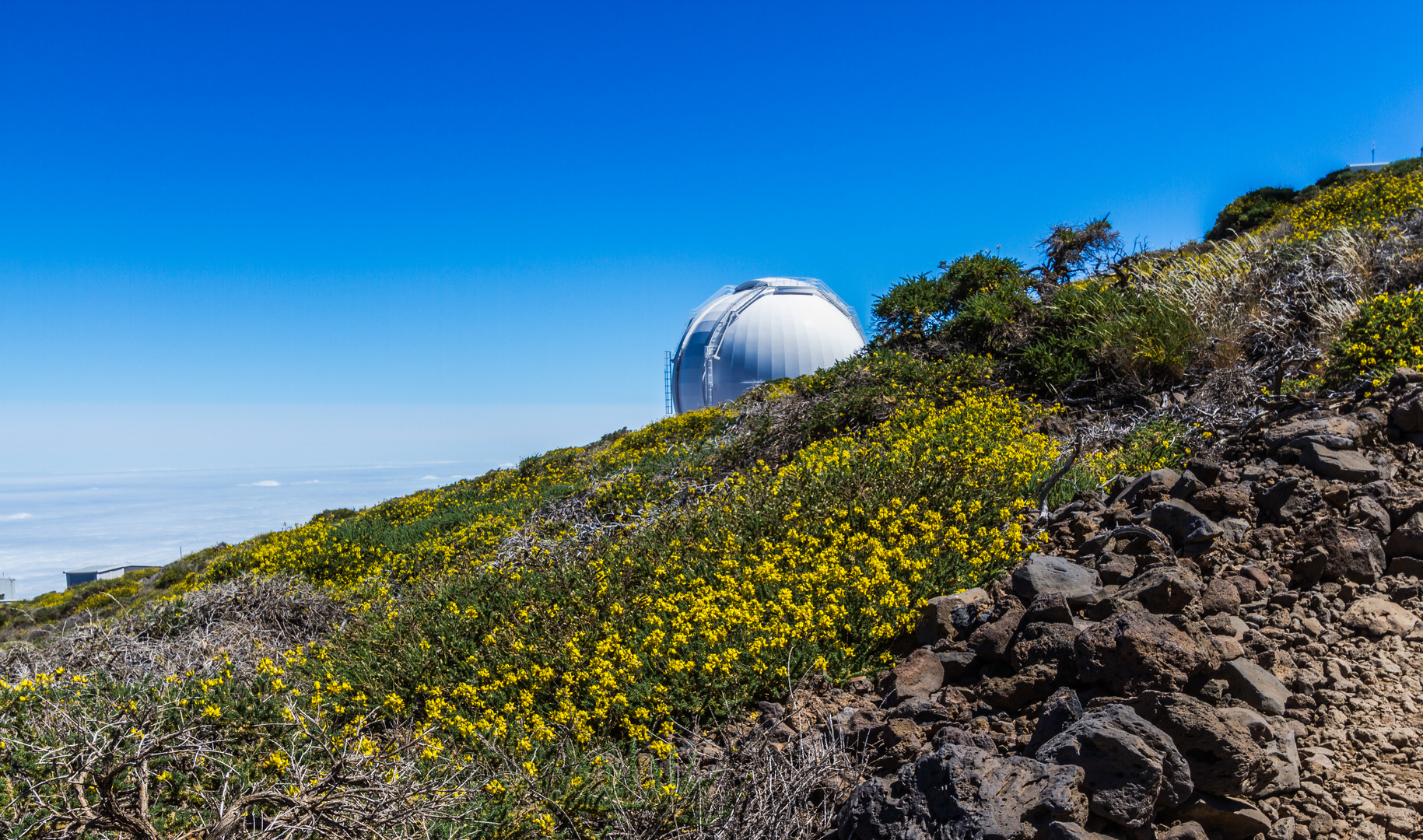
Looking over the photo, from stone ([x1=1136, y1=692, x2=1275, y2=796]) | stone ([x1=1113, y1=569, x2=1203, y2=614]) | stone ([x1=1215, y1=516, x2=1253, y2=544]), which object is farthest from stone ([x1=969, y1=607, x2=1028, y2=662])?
stone ([x1=1215, y1=516, x2=1253, y2=544])

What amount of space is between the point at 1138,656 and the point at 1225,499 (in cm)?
186

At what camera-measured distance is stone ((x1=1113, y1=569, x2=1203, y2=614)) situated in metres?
3.37

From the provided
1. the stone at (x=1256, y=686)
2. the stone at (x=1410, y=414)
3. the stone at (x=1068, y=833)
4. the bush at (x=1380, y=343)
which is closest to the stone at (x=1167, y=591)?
the stone at (x=1256, y=686)

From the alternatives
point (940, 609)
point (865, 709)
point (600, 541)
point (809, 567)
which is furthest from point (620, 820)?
point (600, 541)

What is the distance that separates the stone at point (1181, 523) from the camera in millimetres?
3992

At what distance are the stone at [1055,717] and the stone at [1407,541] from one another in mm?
2030

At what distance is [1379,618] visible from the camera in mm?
3289

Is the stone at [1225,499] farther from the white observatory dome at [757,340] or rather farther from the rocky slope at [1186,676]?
the white observatory dome at [757,340]

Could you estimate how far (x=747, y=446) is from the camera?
948 cm

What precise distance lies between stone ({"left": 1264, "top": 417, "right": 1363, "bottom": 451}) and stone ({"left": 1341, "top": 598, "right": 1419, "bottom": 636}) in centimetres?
148

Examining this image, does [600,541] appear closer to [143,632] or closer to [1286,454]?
[143,632]

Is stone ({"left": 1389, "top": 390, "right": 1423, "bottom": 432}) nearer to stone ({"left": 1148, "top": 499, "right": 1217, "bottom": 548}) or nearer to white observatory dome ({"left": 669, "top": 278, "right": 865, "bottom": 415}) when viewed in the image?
stone ({"left": 1148, "top": 499, "right": 1217, "bottom": 548})

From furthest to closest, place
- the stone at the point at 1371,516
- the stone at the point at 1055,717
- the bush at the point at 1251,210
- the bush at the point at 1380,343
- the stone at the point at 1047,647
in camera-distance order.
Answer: the bush at the point at 1251,210 < the bush at the point at 1380,343 < the stone at the point at 1371,516 < the stone at the point at 1047,647 < the stone at the point at 1055,717

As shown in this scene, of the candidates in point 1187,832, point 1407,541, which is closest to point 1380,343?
point 1407,541
